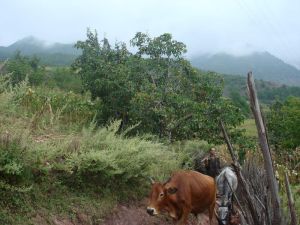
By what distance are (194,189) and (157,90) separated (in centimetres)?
436

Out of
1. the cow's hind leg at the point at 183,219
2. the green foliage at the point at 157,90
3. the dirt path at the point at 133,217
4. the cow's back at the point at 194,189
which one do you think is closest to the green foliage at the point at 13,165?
the dirt path at the point at 133,217

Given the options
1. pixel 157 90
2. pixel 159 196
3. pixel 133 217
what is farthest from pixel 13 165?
pixel 157 90

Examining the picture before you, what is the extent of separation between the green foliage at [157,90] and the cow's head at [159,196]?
399cm

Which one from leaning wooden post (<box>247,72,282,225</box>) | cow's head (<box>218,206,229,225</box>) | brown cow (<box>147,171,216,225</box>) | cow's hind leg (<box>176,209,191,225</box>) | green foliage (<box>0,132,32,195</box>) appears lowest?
cow's head (<box>218,206,229,225</box>)

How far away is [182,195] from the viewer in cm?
687

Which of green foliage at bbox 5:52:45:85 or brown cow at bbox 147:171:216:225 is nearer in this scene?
brown cow at bbox 147:171:216:225

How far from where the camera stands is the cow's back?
6871 millimetres

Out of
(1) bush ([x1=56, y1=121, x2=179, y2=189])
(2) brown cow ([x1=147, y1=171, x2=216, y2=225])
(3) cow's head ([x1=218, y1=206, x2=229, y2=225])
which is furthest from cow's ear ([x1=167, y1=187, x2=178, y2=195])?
(3) cow's head ([x1=218, y1=206, x2=229, y2=225])

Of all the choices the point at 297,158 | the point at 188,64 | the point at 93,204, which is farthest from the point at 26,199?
the point at 297,158

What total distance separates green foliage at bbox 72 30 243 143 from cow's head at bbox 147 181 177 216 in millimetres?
3994

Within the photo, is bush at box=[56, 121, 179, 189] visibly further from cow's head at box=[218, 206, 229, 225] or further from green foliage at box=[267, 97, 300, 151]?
green foliage at box=[267, 97, 300, 151]

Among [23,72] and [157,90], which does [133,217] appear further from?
[23,72]

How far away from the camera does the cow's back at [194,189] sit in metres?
6.87

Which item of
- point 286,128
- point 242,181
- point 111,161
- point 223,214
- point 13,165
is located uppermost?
point 242,181
